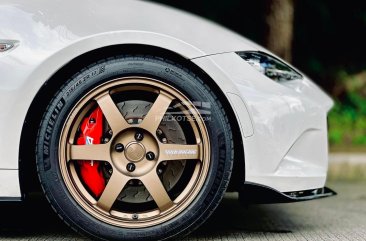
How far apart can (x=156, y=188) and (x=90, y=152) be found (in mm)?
355

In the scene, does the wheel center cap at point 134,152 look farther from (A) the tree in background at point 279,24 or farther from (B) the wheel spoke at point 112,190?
(A) the tree in background at point 279,24

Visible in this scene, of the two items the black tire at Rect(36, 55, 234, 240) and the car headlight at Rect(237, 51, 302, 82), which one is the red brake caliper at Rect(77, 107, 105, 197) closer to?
the black tire at Rect(36, 55, 234, 240)

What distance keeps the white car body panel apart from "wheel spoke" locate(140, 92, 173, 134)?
0.77 ft

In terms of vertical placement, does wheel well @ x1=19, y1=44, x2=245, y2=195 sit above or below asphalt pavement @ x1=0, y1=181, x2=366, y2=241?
above

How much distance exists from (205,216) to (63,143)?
753 millimetres

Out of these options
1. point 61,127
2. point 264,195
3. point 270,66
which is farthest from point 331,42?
point 61,127

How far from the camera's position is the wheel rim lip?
3.08 meters

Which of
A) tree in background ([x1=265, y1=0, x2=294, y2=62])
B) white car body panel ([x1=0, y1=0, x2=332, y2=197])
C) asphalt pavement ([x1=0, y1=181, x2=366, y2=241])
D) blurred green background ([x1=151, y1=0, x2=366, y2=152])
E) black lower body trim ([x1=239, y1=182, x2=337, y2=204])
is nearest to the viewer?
white car body panel ([x1=0, y1=0, x2=332, y2=197])

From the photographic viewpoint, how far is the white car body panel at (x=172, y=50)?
3045mm

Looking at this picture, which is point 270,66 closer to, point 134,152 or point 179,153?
point 179,153

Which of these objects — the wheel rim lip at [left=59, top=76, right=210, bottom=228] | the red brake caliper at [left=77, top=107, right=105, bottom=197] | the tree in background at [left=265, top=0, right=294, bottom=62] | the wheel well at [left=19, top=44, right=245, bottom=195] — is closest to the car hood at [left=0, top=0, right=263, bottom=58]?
the wheel well at [left=19, top=44, right=245, bottom=195]

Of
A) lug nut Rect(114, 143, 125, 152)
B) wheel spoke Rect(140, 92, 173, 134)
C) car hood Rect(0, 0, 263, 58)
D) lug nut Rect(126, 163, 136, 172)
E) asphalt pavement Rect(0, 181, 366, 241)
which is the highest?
car hood Rect(0, 0, 263, 58)

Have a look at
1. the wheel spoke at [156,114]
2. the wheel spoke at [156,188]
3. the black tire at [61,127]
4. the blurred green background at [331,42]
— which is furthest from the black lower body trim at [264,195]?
the blurred green background at [331,42]

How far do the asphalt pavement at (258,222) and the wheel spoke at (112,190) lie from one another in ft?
1.15
